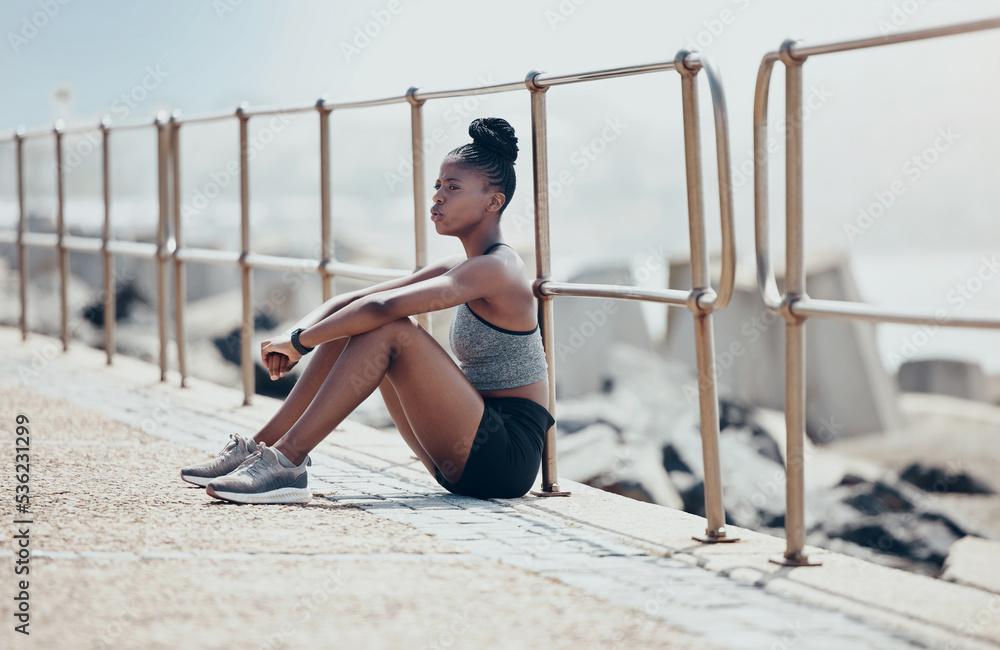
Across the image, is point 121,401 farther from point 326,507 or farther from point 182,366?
point 326,507

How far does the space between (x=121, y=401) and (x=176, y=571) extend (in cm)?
346

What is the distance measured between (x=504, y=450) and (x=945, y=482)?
9276mm

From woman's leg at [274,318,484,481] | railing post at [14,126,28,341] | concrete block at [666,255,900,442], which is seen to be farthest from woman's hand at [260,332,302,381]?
concrete block at [666,255,900,442]

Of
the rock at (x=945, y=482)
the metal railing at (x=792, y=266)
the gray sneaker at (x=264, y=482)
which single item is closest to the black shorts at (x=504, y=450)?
the gray sneaker at (x=264, y=482)

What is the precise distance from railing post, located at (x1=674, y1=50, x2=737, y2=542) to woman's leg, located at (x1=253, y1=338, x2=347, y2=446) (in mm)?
1146

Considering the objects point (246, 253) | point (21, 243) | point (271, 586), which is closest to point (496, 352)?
point (271, 586)

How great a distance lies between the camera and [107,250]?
770cm

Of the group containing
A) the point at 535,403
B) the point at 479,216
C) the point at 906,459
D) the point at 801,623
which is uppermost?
the point at 479,216

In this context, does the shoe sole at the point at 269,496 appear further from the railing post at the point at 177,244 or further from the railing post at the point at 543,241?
the railing post at the point at 177,244

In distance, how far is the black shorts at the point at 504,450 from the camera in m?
3.77

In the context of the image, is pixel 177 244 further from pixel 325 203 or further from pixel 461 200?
pixel 461 200

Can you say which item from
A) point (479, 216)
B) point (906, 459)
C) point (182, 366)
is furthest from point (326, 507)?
point (906, 459)

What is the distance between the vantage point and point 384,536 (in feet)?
10.8

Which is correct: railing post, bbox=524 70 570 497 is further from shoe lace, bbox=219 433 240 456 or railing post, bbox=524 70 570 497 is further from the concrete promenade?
shoe lace, bbox=219 433 240 456
